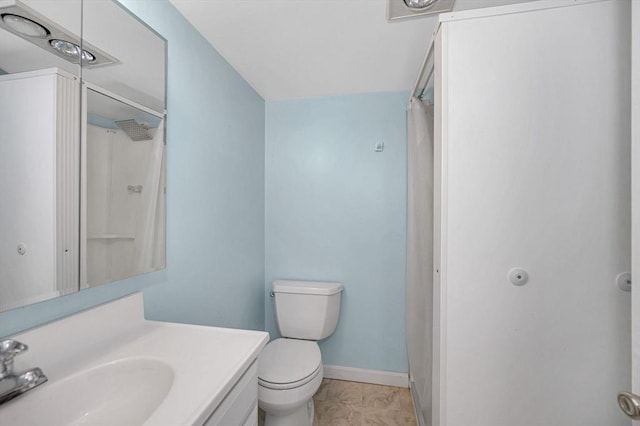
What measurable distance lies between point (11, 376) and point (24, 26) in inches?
35.2

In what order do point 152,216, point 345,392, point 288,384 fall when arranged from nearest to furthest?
point 152,216
point 288,384
point 345,392

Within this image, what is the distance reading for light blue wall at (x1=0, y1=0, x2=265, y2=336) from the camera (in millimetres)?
1055

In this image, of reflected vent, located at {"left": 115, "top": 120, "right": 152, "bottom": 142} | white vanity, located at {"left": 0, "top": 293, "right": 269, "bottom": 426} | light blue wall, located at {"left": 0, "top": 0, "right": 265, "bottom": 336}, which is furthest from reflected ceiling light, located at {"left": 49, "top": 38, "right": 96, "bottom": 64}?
white vanity, located at {"left": 0, "top": 293, "right": 269, "bottom": 426}

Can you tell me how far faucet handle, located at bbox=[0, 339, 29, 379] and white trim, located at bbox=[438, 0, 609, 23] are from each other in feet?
4.98

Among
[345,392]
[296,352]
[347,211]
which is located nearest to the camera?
[296,352]

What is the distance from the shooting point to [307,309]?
6.06 ft

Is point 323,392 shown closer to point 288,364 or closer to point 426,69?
point 288,364

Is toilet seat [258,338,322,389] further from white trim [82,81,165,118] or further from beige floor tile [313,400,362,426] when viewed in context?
white trim [82,81,165,118]

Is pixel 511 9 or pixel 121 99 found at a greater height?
pixel 511 9

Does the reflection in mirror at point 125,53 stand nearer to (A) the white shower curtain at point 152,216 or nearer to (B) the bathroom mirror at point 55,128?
(B) the bathroom mirror at point 55,128

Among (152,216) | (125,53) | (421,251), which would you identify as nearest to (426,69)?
(421,251)

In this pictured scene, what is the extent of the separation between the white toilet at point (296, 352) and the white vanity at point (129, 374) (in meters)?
0.44

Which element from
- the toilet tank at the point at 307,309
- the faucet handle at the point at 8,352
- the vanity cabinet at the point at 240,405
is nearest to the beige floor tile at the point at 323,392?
the toilet tank at the point at 307,309

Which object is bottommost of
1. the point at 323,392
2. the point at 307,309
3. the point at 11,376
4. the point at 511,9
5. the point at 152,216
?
the point at 323,392
